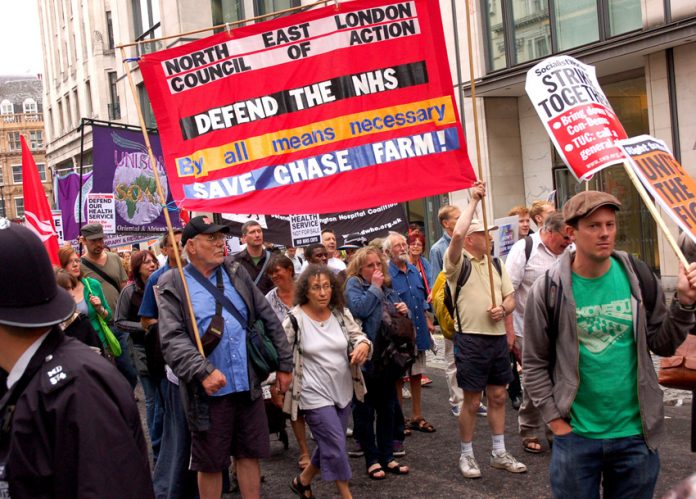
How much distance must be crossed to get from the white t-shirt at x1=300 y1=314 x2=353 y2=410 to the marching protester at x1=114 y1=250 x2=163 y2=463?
1.40 metres

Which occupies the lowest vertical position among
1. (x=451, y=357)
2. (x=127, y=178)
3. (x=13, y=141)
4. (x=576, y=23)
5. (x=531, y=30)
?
(x=451, y=357)

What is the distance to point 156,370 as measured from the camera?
635 centimetres

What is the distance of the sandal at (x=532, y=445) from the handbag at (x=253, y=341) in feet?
8.74

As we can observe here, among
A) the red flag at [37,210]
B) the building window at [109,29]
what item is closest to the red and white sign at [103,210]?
the red flag at [37,210]

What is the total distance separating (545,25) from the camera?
51.2 ft

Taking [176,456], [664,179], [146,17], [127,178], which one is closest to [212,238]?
[176,456]

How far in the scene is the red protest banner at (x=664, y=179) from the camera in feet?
12.5

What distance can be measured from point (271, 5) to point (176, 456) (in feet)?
70.2

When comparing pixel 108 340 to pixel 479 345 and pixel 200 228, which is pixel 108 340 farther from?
pixel 479 345

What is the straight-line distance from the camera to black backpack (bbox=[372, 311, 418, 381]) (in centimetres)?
651

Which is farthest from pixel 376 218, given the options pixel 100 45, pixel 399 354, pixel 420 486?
pixel 100 45

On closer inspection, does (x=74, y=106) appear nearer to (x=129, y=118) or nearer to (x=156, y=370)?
(x=129, y=118)

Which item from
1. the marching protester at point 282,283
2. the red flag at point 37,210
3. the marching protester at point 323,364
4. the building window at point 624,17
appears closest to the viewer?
the marching protester at point 323,364

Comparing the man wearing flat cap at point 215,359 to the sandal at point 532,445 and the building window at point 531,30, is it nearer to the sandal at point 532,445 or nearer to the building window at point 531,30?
the sandal at point 532,445
